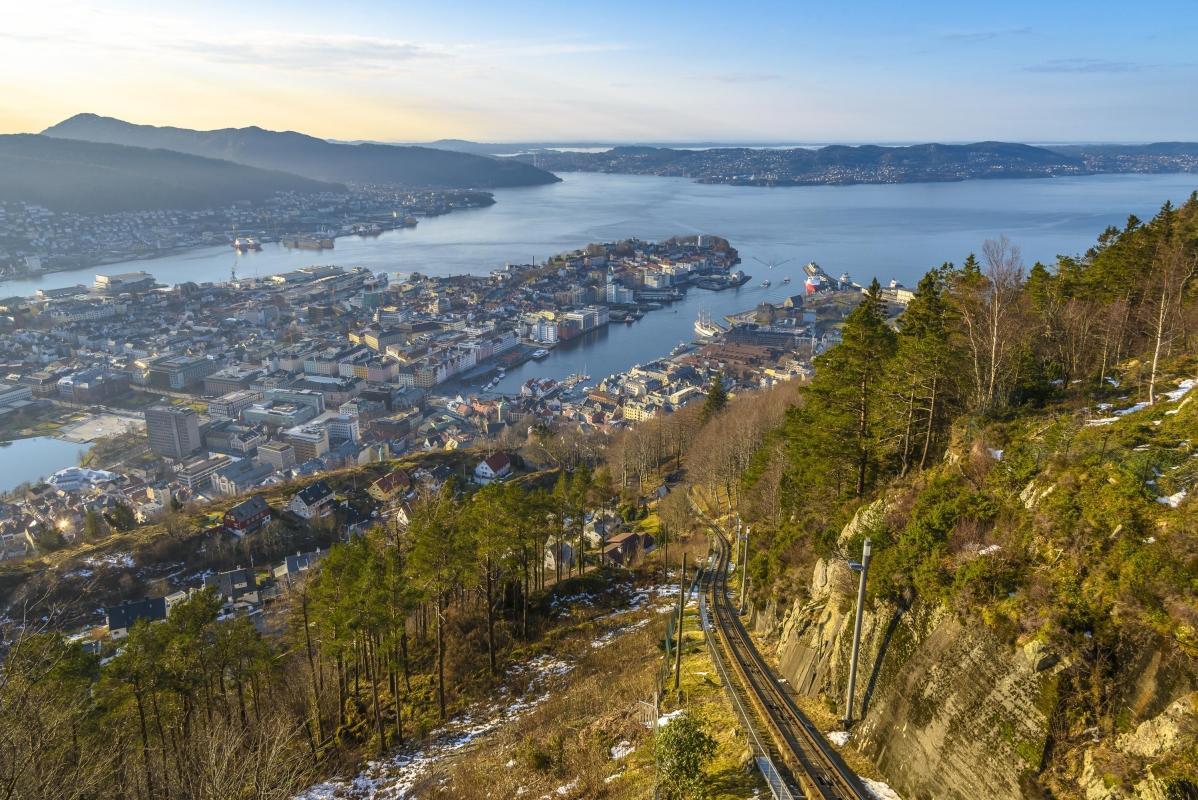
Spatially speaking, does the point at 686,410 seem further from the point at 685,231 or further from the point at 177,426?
the point at 685,231

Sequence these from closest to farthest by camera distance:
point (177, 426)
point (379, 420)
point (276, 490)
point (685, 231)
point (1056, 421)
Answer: point (1056, 421)
point (276, 490)
point (177, 426)
point (379, 420)
point (685, 231)

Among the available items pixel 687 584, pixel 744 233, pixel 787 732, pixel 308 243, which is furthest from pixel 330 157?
pixel 787 732

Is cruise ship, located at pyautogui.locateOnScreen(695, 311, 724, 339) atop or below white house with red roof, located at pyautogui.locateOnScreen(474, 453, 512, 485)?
atop

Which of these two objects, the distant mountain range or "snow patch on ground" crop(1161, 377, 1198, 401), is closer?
"snow patch on ground" crop(1161, 377, 1198, 401)

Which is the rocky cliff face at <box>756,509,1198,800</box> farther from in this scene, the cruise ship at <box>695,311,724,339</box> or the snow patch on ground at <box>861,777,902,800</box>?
the cruise ship at <box>695,311,724,339</box>

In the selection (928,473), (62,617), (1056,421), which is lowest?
(62,617)

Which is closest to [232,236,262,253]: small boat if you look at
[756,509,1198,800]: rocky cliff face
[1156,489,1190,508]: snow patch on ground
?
[756,509,1198,800]: rocky cliff face

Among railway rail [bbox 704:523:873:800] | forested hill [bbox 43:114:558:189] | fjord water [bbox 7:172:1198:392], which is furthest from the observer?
forested hill [bbox 43:114:558:189]

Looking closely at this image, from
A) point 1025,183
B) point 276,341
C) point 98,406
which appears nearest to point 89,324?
point 276,341
